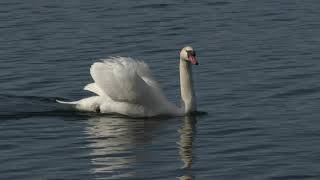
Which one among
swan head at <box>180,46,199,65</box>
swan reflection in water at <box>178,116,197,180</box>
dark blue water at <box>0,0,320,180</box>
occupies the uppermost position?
swan head at <box>180,46,199,65</box>

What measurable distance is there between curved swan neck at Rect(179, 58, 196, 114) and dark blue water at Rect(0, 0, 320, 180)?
0.27m

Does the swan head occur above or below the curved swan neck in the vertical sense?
above

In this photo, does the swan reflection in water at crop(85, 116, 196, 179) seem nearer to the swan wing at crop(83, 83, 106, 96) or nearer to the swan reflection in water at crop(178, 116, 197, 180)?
the swan reflection in water at crop(178, 116, 197, 180)

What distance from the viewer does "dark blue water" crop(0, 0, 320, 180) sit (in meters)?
17.8

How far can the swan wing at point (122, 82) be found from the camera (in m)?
21.4

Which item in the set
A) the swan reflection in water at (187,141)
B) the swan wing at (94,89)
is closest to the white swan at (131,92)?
the swan wing at (94,89)

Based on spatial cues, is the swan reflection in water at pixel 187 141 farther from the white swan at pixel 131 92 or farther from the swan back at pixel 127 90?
the swan back at pixel 127 90

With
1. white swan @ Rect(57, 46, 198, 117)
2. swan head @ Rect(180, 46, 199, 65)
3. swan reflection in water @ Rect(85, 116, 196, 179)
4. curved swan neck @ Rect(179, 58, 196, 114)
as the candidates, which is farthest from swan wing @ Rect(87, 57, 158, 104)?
swan head @ Rect(180, 46, 199, 65)

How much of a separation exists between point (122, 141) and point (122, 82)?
2.22 m

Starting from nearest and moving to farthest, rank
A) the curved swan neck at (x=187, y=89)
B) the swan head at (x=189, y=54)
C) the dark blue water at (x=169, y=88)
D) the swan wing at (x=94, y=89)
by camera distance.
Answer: the dark blue water at (x=169, y=88), the swan head at (x=189, y=54), the curved swan neck at (x=187, y=89), the swan wing at (x=94, y=89)

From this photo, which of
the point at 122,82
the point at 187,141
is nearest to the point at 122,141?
the point at 187,141

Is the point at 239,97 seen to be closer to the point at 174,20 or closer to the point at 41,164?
the point at 41,164

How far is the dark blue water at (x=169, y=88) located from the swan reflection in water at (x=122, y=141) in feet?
0.07

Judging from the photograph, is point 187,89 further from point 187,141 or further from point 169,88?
point 187,141
